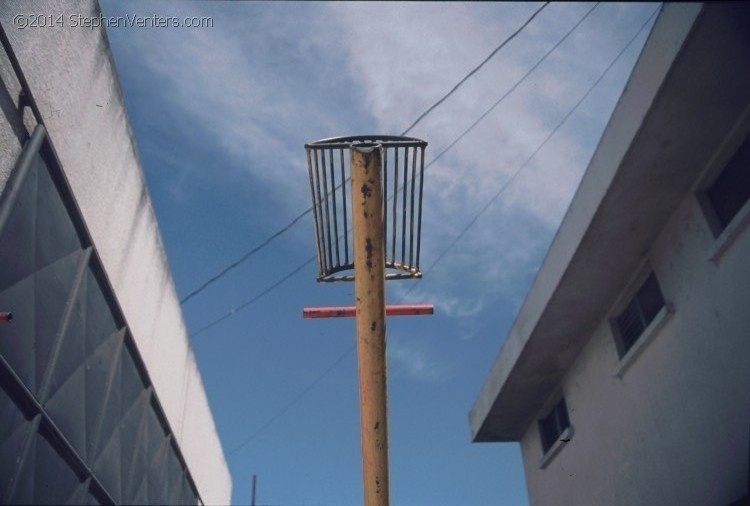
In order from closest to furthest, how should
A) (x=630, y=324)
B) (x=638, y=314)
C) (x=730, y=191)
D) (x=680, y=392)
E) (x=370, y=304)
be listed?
(x=370, y=304), (x=730, y=191), (x=680, y=392), (x=638, y=314), (x=630, y=324)

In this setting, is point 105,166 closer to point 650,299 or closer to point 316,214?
point 316,214

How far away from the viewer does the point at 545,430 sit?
32.2ft

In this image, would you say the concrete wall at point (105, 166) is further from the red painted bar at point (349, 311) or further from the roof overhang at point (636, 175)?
the roof overhang at point (636, 175)

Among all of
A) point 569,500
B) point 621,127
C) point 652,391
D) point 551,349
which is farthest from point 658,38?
point 569,500

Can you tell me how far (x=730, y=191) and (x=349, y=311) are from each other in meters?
4.15

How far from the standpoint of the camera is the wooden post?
149 inches

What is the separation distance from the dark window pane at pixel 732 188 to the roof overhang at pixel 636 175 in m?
0.22

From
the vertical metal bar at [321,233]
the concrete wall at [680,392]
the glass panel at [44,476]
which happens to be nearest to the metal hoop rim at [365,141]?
the vertical metal bar at [321,233]

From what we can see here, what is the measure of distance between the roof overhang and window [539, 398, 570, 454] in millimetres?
482

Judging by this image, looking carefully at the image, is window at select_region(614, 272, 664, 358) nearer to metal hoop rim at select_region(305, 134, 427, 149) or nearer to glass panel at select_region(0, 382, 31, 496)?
metal hoop rim at select_region(305, 134, 427, 149)

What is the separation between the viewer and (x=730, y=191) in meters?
5.82

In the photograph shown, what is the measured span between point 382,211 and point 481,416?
7.33 metres

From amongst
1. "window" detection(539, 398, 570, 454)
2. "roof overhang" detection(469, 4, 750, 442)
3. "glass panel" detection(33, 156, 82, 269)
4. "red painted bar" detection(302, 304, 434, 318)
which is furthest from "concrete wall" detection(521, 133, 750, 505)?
"glass panel" detection(33, 156, 82, 269)

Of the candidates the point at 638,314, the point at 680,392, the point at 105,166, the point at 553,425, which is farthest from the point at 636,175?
the point at 105,166
